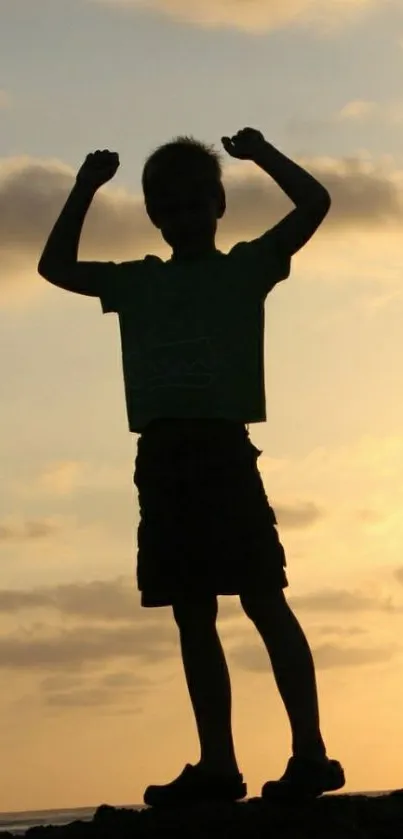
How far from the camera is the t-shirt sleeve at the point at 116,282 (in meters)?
8.17

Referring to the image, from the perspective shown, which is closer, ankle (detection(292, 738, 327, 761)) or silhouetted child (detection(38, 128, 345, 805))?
ankle (detection(292, 738, 327, 761))

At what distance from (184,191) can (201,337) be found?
763mm

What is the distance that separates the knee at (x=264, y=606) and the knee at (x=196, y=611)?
7.3 inches

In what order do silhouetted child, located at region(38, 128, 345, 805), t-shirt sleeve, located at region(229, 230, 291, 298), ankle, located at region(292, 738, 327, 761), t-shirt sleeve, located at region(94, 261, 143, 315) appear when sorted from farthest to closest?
t-shirt sleeve, located at region(94, 261, 143, 315) < t-shirt sleeve, located at region(229, 230, 291, 298) < silhouetted child, located at region(38, 128, 345, 805) < ankle, located at region(292, 738, 327, 761)

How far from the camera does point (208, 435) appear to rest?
25.7 ft

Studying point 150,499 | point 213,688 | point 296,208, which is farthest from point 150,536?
point 296,208

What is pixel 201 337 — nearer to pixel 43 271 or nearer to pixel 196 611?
pixel 43 271

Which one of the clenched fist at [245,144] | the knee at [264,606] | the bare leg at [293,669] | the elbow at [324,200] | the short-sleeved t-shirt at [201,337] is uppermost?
the clenched fist at [245,144]

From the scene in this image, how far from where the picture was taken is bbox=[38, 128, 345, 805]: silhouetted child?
306 inches

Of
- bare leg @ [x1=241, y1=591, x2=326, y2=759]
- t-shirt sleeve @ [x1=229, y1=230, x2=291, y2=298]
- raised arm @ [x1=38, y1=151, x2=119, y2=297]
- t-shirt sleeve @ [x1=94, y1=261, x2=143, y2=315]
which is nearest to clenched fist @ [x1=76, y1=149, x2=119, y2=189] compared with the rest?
raised arm @ [x1=38, y1=151, x2=119, y2=297]

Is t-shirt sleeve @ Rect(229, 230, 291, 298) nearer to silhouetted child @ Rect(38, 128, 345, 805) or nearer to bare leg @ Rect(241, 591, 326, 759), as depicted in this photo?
silhouetted child @ Rect(38, 128, 345, 805)

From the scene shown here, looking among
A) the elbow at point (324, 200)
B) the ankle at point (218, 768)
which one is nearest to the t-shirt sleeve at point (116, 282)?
the elbow at point (324, 200)

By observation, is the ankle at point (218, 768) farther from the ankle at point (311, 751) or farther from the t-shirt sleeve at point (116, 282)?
the t-shirt sleeve at point (116, 282)

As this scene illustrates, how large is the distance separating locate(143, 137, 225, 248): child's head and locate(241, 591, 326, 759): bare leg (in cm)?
190
